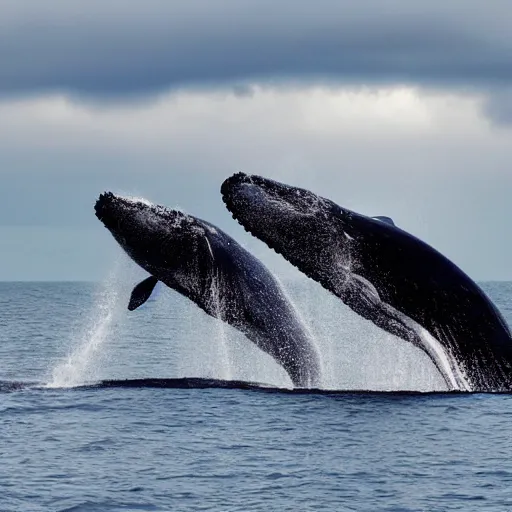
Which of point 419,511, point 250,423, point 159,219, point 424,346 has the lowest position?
point 419,511

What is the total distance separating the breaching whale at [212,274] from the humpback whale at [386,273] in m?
3.18

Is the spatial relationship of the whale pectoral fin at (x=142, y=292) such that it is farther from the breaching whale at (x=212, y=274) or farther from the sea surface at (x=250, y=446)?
the sea surface at (x=250, y=446)

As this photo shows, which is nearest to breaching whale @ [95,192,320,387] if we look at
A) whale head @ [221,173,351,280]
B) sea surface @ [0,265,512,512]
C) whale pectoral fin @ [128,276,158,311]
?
whale pectoral fin @ [128,276,158,311]

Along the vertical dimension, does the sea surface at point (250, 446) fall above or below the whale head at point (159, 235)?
below

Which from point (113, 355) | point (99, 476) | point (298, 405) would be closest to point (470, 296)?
point (298, 405)

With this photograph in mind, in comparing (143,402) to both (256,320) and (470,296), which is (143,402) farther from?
(470,296)

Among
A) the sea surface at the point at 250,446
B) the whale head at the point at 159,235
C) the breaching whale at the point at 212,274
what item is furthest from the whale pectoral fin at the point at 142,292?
the sea surface at the point at 250,446

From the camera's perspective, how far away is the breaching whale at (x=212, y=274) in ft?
83.2

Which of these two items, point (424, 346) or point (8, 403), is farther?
point (8, 403)

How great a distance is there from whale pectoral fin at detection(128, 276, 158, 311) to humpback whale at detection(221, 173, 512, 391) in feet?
14.9

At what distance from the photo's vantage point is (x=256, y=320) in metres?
25.9

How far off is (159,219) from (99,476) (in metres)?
7.93

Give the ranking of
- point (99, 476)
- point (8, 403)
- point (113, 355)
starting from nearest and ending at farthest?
point (99, 476)
point (8, 403)
point (113, 355)

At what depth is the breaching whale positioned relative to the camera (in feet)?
83.2
